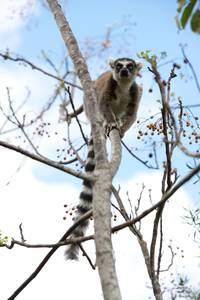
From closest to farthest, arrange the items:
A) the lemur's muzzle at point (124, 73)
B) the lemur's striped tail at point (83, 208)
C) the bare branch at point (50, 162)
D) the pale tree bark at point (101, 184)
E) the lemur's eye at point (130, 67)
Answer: the pale tree bark at point (101, 184) → the bare branch at point (50, 162) → the lemur's striped tail at point (83, 208) → the lemur's muzzle at point (124, 73) → the lemur's eye at point (130, 67)

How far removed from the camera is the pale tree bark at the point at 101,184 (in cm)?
248

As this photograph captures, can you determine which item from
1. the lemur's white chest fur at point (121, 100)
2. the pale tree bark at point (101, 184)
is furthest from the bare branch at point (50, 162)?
the lemur's white chest fur at point (121, 100)

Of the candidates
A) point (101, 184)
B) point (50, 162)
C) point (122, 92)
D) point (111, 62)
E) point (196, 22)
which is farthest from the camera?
point (111, 62)

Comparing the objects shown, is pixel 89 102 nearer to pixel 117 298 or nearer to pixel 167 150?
pixel 167 150

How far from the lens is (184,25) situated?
203 centimetres

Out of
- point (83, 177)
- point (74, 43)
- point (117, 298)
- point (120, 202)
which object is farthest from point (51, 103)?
point (117, 298)

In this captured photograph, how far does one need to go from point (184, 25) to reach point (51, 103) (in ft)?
12.8

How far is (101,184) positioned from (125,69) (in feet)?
15.1

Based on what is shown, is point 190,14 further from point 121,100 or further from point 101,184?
point 121,100

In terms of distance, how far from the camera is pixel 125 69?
7.26 m

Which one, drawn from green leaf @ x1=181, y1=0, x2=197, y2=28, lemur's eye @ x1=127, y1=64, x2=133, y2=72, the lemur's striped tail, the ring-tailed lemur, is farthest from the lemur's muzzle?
green leaf @ x1=181, y1=0, x2=197, y2=28

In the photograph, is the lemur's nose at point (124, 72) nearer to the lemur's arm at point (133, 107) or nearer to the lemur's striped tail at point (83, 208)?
the lemur's arm at point (133, 107)

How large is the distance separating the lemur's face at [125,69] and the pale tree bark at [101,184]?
3.29m

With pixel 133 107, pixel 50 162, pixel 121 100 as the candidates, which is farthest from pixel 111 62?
pixel 50 162
